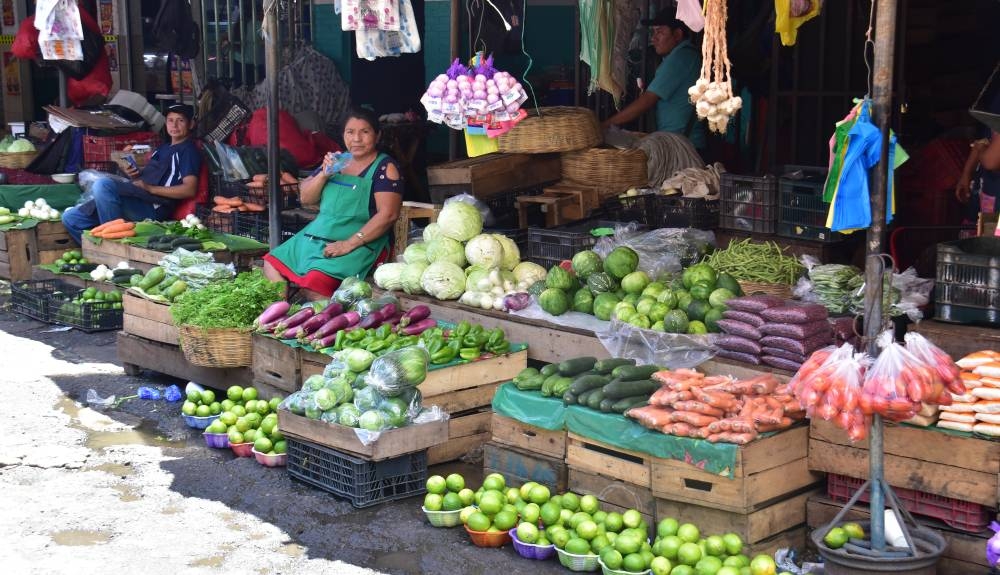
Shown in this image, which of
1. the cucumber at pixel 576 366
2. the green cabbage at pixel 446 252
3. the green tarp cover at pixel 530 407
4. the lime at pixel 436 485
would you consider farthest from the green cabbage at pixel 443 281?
the lime at pixel 436 485

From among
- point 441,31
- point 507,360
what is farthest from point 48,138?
point 507,360

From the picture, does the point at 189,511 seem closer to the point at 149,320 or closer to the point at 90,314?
the point at 149,320

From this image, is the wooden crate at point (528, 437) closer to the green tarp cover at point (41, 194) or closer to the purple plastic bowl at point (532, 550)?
the purple plastic bowl at point (532, 550)

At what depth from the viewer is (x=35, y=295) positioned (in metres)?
10.6

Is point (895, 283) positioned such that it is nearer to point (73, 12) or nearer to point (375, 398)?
point (375, 398)

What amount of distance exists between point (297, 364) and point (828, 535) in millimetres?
3454

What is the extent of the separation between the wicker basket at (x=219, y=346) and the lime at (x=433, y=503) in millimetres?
2326

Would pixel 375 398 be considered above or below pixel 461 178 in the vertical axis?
below

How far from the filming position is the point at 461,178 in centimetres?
870

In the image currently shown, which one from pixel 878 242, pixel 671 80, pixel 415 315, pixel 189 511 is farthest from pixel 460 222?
pixel 878 242

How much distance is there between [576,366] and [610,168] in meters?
3.09

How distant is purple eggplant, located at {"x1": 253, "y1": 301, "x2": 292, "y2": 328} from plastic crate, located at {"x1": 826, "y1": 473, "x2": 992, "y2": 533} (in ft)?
11.8

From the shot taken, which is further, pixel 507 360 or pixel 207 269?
pixel 207 269

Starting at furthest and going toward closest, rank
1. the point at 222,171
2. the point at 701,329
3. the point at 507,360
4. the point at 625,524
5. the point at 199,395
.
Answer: the point at 222,171
the point at 199,395
the point at 507,360
the point at 701,329
the point at 625,524
